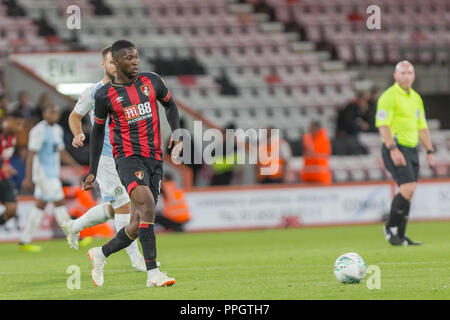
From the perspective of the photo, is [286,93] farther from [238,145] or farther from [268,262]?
[268,262]

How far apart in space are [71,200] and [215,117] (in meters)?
6.00

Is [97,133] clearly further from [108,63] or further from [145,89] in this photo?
[108,63]

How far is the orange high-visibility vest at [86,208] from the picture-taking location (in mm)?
14789

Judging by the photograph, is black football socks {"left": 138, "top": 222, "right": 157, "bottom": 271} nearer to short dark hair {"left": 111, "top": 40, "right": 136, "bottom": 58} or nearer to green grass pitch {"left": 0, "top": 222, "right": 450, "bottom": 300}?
green grass pitch {"left": 0, "top": 222, "right": 450, "bottom": 300}

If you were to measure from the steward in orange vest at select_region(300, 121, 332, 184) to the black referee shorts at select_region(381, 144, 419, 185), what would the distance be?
6177 millimetres

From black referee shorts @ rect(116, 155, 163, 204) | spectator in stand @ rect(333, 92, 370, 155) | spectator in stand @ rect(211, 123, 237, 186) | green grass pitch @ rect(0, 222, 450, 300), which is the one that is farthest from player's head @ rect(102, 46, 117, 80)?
spectator in stand @ rect(333, 92, 370, 155)

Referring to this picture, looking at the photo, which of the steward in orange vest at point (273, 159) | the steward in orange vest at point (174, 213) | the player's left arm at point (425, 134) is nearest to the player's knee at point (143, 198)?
the player's left arm at point (425, 134)

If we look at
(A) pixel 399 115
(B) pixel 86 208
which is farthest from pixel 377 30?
(A) pixel 399 115

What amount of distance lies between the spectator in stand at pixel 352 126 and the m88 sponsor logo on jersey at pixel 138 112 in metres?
12.0

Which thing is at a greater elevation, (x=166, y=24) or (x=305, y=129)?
(x=166, y=24)

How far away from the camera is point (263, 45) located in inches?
907

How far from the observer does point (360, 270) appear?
703cm

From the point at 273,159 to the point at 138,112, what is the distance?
33.6ft
